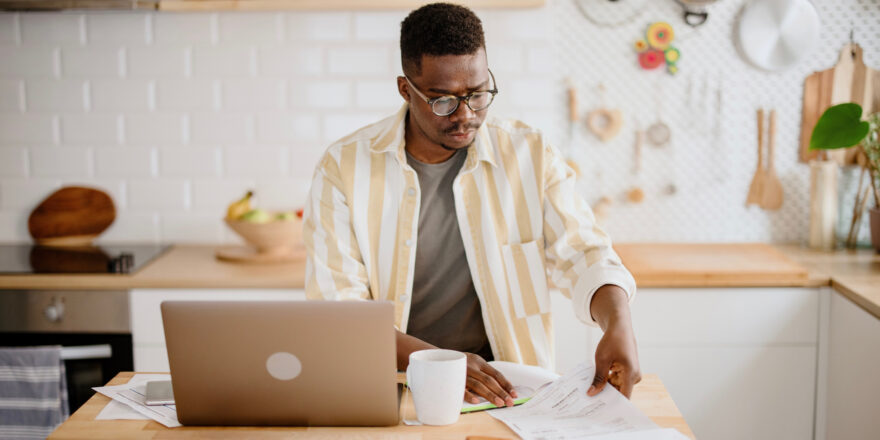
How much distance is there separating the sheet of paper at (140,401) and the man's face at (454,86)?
2.31 ft

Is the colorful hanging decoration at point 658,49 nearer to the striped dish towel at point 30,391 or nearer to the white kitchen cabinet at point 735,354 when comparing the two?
the white kitchen cabinet at point 735,354

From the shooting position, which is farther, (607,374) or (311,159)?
(311,159)

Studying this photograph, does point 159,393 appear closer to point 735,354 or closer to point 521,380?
point 521,380

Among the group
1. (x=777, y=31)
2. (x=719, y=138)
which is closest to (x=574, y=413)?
(x=719, y=138)

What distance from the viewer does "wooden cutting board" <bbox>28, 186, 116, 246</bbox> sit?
2.83 meters

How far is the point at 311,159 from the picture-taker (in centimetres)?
282

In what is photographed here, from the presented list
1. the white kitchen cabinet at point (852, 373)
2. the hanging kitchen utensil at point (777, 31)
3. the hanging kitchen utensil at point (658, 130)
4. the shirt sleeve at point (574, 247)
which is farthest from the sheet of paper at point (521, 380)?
the hanging kitchen utensil at point (777, 31)

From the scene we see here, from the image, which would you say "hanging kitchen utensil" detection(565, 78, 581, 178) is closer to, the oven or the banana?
the banana

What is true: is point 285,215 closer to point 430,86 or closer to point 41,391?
point 41,391

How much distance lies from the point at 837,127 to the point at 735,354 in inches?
29.1

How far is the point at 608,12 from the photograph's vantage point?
2760 mm

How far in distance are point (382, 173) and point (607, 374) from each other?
75 cm

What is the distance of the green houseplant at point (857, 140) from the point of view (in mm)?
2314

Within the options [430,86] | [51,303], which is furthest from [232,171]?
[430,86]
